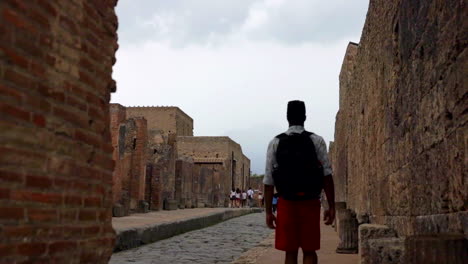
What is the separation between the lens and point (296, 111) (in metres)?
3.89

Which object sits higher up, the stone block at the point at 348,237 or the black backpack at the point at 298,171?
the black backpack at the point at 298,171

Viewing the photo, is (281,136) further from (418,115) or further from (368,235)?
(368,235)

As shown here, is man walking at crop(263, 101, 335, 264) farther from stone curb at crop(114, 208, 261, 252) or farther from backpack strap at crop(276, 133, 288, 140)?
stone curb at crop(114, 208, 261, 252)

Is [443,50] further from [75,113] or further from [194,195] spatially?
[194,195]

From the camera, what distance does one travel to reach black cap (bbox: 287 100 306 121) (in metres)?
3.88

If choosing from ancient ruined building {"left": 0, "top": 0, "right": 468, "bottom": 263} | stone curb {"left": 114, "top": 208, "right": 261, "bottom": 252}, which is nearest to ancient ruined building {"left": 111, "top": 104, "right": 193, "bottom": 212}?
stone curb {"left": 114, "top": 208, "right": 261, "bottom": 252}

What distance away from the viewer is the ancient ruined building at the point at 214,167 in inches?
1299

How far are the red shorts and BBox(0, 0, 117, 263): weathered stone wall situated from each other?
1.29 m

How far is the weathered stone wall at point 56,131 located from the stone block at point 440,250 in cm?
195

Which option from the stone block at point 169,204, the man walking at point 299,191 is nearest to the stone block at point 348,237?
the man walking at point 299,191

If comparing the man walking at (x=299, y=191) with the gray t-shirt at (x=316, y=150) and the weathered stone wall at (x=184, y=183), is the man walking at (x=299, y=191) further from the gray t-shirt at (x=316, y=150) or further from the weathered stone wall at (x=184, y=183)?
the weathered stone wall at (x=184, y=183)

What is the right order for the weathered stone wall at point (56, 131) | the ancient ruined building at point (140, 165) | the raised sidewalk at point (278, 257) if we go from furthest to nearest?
the ancient ruined building at point (140, 165) < the raised sidewalk at point (278, 257) < the weathered stone wall at point (56, 131)

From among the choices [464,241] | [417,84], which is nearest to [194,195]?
[417,84]

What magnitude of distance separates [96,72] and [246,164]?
181 ft
